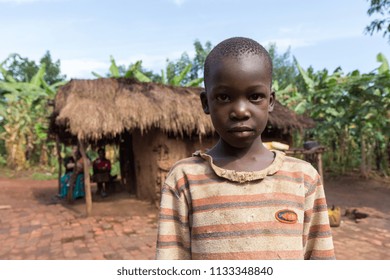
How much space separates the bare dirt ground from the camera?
442 centimetres

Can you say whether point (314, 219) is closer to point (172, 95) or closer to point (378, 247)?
point (378, 247)

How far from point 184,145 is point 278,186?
253 inches

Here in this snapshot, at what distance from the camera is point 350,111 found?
30.5 ft

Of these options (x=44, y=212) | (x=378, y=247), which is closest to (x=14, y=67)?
(x=44, y=212)

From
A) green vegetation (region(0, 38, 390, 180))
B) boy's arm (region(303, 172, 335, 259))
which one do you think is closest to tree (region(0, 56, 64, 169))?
green vegetation (region(0, 38, 390, 180))

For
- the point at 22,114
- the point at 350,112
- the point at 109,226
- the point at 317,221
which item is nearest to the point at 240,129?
the point at 317,221

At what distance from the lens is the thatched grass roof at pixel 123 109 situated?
20.8ft

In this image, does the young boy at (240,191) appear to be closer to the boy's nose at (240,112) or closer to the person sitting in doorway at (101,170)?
the boy's nose at (240,112)

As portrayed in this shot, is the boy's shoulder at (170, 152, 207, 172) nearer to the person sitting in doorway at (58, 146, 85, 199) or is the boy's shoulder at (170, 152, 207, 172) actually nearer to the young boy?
the young boy

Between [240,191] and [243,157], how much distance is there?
12 centimetres

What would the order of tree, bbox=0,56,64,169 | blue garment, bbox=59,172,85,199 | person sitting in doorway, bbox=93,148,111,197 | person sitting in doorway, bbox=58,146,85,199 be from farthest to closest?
tree, bbox=0,56,64,169 < person sitting in doorway, bbox=93,148,111,197 < blue garment, bbox=59,172,85,199 < person sitting in doorway, bbox=58,146,85,199

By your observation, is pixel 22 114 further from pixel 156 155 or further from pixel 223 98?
pixel 223 98

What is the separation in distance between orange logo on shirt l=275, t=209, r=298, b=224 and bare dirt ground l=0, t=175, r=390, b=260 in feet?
11.8

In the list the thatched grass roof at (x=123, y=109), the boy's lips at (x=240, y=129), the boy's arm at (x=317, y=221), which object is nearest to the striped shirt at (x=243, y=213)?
the boy's arm at (x=317, y=221)
